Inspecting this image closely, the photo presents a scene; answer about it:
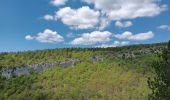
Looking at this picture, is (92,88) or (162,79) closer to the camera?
(162,79)

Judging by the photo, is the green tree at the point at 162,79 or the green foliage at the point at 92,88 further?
the green foliage at the point at 92,88

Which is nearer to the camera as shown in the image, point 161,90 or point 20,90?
point 161,90

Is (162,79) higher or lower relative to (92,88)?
higher

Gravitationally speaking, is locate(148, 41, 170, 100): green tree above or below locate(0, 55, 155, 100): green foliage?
above

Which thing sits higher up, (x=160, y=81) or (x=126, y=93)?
(x=160, y=81)

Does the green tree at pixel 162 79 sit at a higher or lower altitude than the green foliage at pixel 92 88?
higher

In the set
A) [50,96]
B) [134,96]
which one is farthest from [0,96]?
[134,96]

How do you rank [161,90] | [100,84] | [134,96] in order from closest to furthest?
[161,90]
[134,96]
[100,84]

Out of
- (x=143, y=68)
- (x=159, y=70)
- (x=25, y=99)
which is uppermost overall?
(x=159, y=70)

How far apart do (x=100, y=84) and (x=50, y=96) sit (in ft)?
96.2

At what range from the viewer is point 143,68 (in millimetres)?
197750

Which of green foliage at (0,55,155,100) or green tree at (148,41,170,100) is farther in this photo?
green foliage at (0,55,155,100)

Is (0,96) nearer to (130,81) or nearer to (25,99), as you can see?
(25,99)

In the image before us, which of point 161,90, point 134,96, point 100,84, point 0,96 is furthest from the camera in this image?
point 100,84
